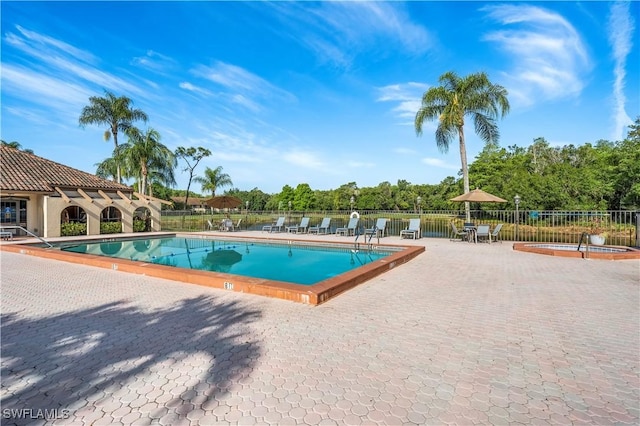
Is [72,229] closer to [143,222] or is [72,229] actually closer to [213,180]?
[143,222]

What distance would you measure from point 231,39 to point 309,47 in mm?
3760

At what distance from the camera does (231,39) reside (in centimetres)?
1495

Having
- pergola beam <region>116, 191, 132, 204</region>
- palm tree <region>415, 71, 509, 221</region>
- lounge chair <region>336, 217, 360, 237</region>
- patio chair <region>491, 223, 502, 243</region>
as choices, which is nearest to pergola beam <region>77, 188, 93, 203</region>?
pergola beam <region>116, 191, 132, 204</region>

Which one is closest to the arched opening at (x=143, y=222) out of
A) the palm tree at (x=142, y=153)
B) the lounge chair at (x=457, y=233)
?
the palm tree at (x=142, y=153)

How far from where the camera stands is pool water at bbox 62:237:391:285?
9266mm

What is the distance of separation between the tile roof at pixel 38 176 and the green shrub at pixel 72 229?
2.01 meters

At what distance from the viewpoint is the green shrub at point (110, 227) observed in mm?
19000

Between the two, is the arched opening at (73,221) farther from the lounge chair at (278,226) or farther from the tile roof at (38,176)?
the lounge chair at (278,226)

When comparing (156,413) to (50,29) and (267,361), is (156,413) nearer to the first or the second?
(267,361)
